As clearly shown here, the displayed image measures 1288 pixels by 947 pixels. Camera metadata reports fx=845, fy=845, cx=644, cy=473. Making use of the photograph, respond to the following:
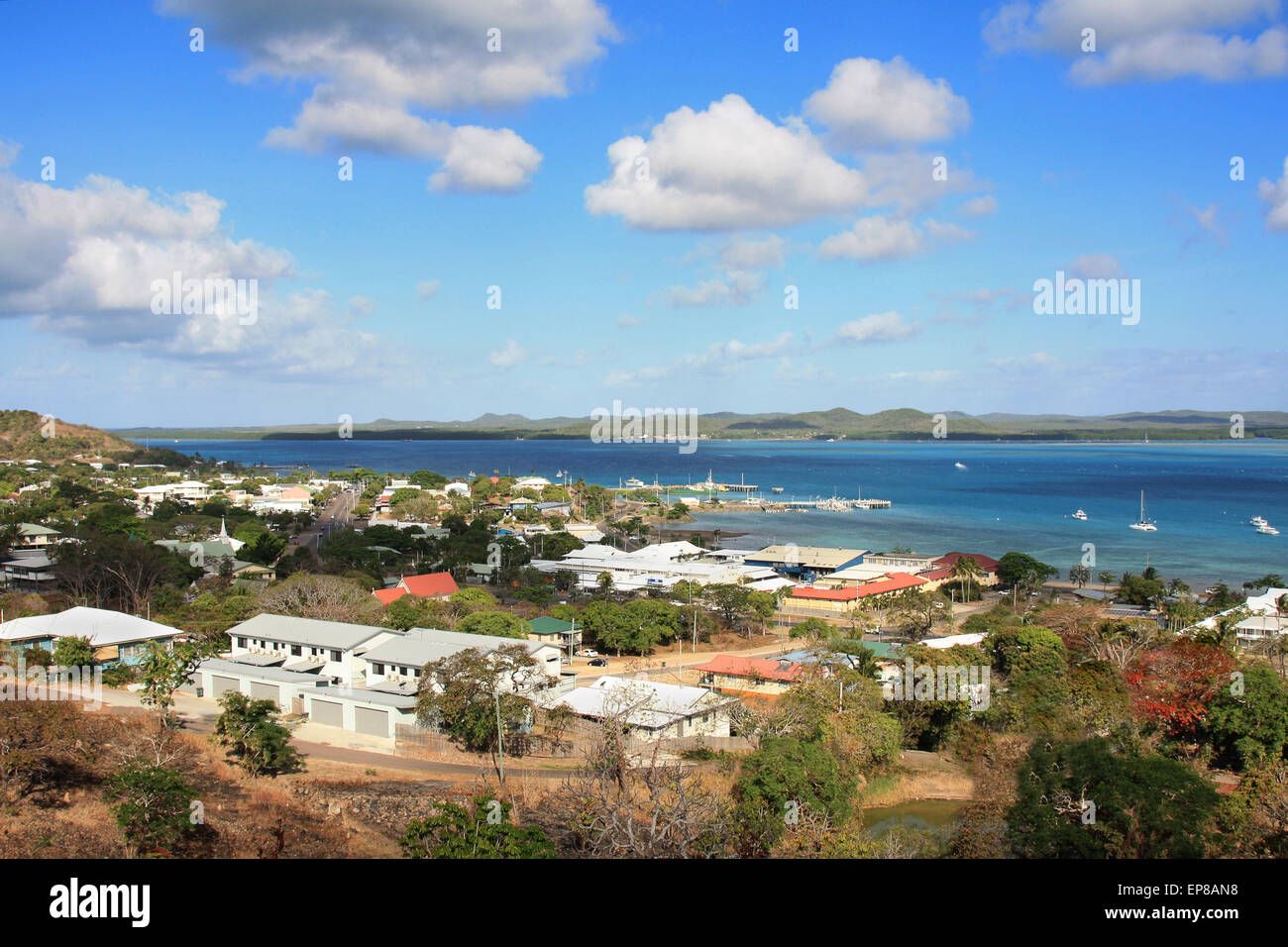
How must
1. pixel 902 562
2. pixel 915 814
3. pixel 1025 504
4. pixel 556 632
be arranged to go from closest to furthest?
pixel 915 814
pixel 556 632
pixel 902 562
pixel 1025 504

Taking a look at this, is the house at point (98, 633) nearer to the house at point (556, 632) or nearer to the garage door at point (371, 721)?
the garage door at point (371, 721)

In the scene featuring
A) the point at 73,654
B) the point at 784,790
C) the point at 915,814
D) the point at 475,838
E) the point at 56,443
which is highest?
the point at 56,443

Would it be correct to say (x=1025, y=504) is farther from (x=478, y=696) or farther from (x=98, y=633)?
(x=98, y=633)

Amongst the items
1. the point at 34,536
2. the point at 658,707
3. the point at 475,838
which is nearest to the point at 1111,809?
the point at 475,838

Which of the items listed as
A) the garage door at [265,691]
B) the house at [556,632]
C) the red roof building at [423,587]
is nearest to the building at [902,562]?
the house at [556,632]

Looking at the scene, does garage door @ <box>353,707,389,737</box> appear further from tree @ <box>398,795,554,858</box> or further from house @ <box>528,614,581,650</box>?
tree @ <box>398,795,554,858</box>

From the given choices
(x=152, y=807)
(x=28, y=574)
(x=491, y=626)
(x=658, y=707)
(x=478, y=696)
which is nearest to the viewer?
(x=152, y=807)

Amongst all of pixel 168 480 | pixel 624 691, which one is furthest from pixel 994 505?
pixel 168 480
